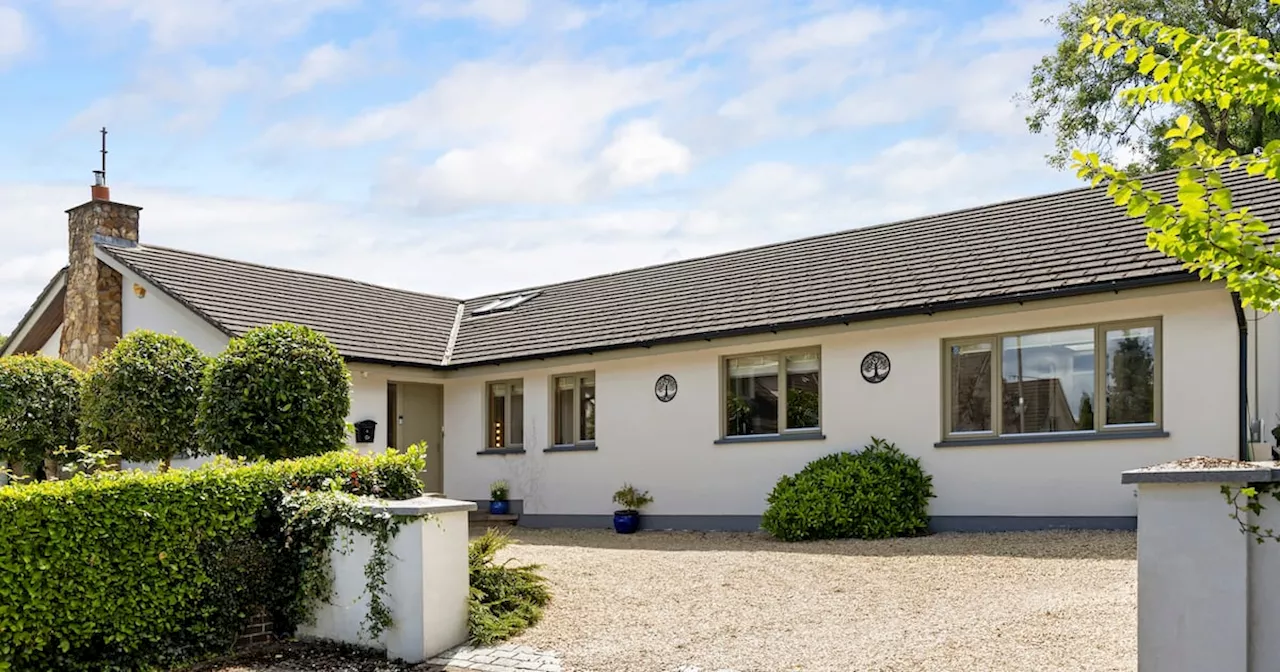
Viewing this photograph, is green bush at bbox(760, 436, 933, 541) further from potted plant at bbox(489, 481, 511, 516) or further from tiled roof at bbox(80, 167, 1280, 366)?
potted plant at bbox(489, 481, 511, 516)

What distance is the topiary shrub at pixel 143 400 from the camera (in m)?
13.9

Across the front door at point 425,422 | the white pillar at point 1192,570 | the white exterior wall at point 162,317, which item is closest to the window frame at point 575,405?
the front door at point 425,422

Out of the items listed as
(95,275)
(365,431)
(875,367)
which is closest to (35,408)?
(95,275)

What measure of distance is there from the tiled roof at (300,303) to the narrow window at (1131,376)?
39.0 ft

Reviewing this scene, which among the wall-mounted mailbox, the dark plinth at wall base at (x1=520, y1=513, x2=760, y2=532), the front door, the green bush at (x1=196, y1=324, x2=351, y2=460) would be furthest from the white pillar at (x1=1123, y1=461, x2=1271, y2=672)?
the front door

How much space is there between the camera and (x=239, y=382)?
11.8 m

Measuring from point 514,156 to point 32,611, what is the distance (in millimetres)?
9480

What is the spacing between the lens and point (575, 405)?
18672 millimetres

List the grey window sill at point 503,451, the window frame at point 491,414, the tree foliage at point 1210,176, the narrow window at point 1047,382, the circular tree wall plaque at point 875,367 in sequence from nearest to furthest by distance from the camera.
Answer: the tree foliage at point 1210,176, the narrow window at point 1047,382, the circular tree wall plaque at point 875,367, the grey window sill at point 503,451, the window frame at point 491,414

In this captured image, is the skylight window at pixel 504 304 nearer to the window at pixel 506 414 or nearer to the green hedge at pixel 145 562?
the window at pixel 506 414

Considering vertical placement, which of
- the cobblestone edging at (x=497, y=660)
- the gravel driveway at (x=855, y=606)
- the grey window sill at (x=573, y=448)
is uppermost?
the grey window sill at (x=573, y=448)

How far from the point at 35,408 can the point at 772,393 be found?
1181cm

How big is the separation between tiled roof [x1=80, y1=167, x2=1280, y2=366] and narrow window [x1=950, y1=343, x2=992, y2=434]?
80 cm

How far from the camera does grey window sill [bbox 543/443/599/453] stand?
1811cm
